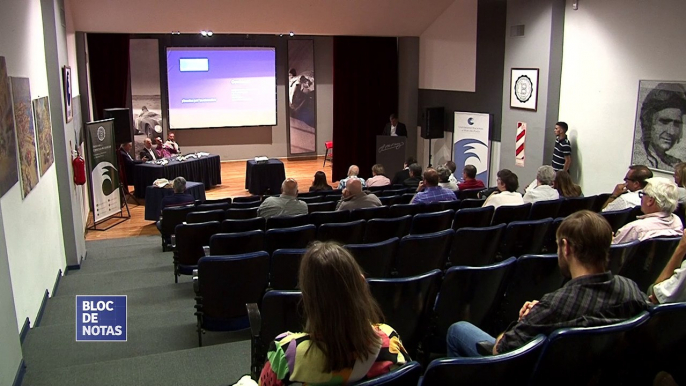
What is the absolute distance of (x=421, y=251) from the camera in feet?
13.6

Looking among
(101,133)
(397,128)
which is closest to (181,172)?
(101,133)

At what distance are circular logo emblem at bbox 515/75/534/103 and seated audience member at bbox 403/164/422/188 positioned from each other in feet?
7.58

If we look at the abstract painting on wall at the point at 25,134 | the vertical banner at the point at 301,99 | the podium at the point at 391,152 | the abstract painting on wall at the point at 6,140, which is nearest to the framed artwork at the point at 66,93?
the abstract painting on wall at the point at 25,134

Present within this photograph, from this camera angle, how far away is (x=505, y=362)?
2016 mm

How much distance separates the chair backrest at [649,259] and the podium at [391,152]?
8.12 metres

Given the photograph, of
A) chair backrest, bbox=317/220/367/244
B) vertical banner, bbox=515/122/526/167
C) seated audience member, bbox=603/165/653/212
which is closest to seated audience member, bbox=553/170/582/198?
seated audience member, bbox=603/165/653/212

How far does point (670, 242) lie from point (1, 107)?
4601 mm

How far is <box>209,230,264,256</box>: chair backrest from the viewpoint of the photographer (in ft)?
14.1

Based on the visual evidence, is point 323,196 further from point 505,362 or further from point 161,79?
point 161,79

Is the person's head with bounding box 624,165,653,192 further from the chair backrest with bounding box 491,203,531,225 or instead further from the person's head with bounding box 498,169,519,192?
the person's head with bounding box 498,169,519,192

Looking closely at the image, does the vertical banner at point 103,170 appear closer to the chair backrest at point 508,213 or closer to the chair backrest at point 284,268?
the chair backrest at point 284,268

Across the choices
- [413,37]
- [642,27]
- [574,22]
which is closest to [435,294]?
[642,27]

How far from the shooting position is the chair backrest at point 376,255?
3875 millimetres

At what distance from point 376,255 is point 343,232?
32.8 inches
